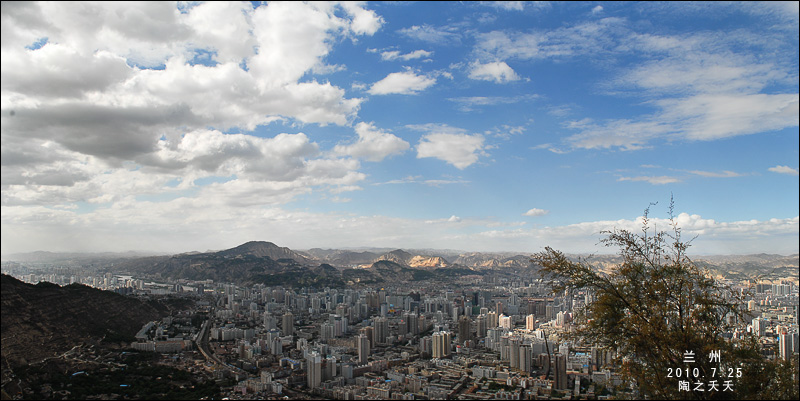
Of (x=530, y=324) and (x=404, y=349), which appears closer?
(x=404, y=349)

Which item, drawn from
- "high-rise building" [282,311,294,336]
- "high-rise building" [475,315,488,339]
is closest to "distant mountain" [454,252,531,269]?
"high-rise building" [475,315,488,339]

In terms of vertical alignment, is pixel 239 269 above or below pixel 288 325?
above

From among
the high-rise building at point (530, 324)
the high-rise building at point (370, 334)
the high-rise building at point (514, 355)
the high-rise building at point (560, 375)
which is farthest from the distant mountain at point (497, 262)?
the high-rise building at point (560, 375)

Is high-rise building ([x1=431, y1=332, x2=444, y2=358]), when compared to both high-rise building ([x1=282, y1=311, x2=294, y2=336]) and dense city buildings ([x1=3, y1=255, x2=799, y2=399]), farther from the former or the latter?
high-rise building ([x1=282, y1=311, x2=294, y2=336])

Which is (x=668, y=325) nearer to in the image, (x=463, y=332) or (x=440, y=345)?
(x=440, y=345)

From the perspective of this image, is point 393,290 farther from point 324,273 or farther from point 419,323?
point 419,323

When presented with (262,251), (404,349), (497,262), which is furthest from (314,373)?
(497,262)
